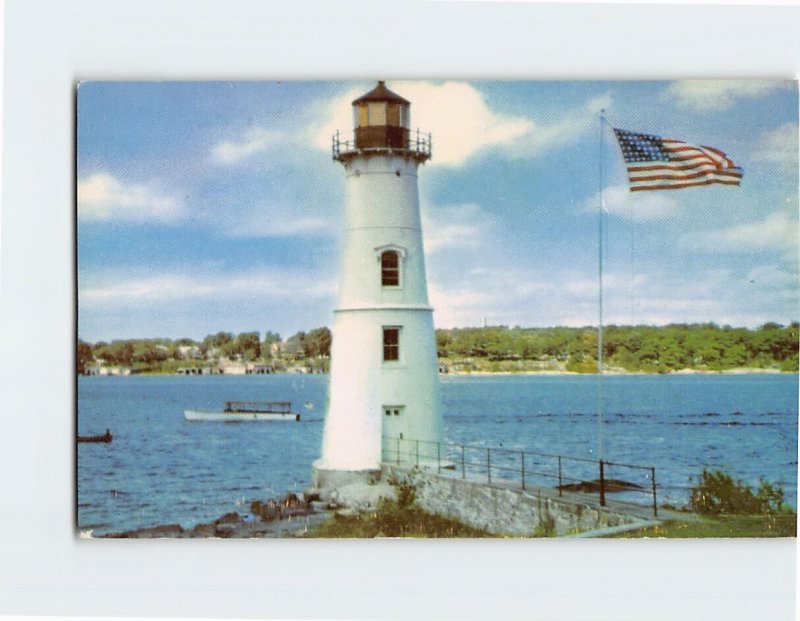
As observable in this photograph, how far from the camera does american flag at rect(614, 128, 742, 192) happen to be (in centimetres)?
1138

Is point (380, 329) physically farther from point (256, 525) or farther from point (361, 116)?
point (256, 525)

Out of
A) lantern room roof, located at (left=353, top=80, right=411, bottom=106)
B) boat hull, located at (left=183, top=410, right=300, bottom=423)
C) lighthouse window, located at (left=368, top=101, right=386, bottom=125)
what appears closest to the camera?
lantern room roof, located at (left=353, top=80, right=411, bottom=106)

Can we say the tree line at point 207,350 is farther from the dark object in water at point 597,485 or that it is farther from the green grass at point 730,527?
the green grass at point 730,527

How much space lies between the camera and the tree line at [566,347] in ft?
37.9

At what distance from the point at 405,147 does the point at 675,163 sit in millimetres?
2701

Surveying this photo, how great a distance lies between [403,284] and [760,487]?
13.5ft

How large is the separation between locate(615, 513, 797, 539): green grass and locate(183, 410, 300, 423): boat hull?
3506mm

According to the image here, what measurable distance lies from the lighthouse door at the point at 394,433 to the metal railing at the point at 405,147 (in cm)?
267

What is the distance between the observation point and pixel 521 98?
37.0ft

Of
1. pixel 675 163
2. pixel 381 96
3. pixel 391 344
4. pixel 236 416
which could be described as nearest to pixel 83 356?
pixel 236 416

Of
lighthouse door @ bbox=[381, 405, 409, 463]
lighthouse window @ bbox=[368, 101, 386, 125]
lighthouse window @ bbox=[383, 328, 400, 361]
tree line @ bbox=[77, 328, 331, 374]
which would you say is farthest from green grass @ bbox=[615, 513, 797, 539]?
lighthouse window @ bbox=[368, 101, 386, 125]

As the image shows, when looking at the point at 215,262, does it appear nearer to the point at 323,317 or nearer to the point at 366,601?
the point at 323,317

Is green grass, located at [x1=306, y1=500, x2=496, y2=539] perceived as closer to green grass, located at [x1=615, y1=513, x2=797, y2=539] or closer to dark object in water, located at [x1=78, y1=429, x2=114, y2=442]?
green grass, located at [x1=615, y1=513, x2=797, y2=539]

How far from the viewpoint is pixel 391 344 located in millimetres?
12227
